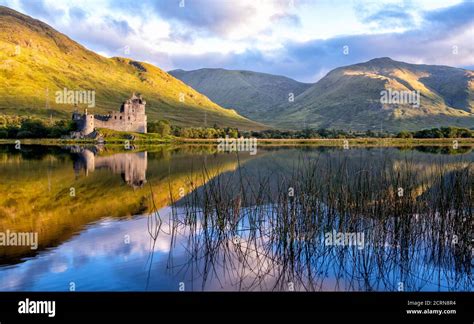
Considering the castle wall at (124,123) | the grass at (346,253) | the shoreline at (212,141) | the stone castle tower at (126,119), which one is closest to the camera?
the grass at (346,253)

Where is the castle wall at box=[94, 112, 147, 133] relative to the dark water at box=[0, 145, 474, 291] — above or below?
above

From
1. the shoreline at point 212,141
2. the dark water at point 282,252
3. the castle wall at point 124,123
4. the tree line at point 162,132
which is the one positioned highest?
the castle wall at point 124,123

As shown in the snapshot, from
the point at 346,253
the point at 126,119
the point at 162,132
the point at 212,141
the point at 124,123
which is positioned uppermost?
the point at 126,119

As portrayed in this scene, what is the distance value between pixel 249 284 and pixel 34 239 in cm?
694

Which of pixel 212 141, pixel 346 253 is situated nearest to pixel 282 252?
pixel 346 253

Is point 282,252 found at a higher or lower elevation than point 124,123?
lower

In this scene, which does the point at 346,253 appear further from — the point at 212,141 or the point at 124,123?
the point at 124,123

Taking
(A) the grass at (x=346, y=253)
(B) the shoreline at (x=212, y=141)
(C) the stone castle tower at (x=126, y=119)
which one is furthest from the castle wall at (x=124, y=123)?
(A) the grass at (x=346, y=253)

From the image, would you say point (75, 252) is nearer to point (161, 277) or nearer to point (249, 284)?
point (161, 277)

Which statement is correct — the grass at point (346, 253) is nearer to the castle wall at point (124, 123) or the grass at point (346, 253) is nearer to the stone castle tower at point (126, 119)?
the stone castle tower at point (126, 119)

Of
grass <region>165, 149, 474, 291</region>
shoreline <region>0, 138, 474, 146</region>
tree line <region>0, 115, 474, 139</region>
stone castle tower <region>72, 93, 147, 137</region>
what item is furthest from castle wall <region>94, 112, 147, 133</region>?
grass <region>165, 149, 474, 291</region>

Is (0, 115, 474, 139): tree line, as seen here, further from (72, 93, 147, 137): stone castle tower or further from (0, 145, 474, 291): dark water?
(0, 145, 474, 291): dark water

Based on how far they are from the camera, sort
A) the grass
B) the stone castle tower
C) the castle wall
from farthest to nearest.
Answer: the castle wall
the stone castle tower
the grass

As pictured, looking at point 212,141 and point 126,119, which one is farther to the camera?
point 126,119
